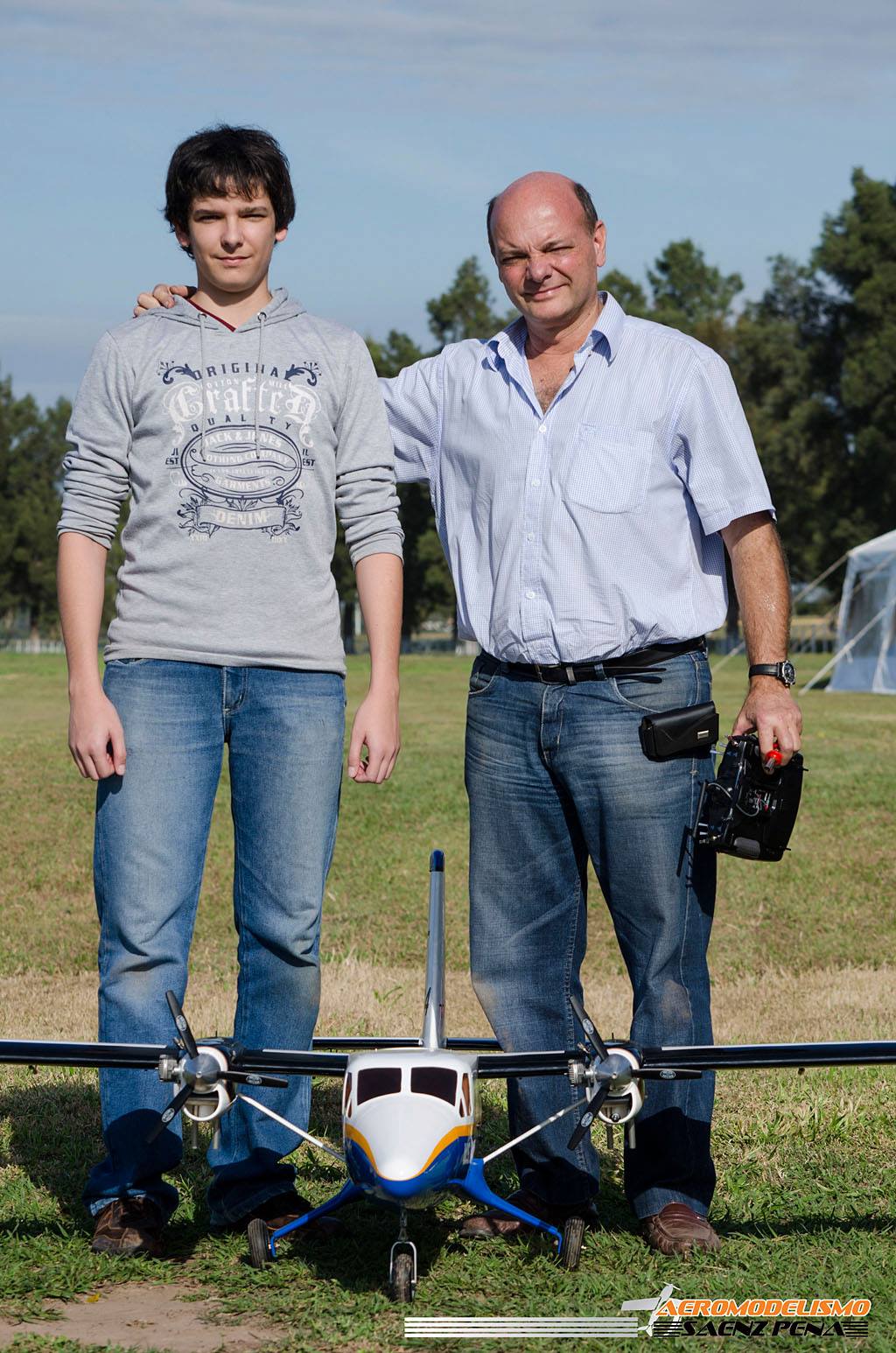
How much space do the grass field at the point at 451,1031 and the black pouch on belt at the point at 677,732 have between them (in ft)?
4.61

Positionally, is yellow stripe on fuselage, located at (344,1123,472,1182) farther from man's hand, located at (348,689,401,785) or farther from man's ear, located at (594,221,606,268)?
man's ear, located at (594,221,606,268)

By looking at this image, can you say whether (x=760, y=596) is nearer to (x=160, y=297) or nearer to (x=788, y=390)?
(x=160, y=297)

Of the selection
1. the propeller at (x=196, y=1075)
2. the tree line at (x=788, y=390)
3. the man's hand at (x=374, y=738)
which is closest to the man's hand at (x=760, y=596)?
the man's hand at (x=374, y=738)

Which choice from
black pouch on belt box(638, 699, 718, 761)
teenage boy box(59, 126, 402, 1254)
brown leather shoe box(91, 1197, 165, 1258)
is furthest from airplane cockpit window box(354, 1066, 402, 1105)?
black pouch on belt box(638, 699, 718, 761)

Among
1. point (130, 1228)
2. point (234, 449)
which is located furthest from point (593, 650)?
point (130, 1228)

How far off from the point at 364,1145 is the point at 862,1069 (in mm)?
4231

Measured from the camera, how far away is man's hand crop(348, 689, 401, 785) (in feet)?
14.5

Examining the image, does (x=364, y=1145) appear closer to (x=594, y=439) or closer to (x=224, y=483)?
(x=224, y=483)

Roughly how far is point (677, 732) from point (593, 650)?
35cm

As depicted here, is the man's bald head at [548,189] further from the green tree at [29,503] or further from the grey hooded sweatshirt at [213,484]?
the green tree at [29,503]

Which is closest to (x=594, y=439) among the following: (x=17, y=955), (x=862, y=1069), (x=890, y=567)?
(x=862, y=1069)

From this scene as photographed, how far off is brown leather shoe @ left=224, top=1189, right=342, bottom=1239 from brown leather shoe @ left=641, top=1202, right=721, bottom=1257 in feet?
3.07

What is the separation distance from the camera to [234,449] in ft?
14.5

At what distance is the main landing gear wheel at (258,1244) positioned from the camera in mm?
4273
